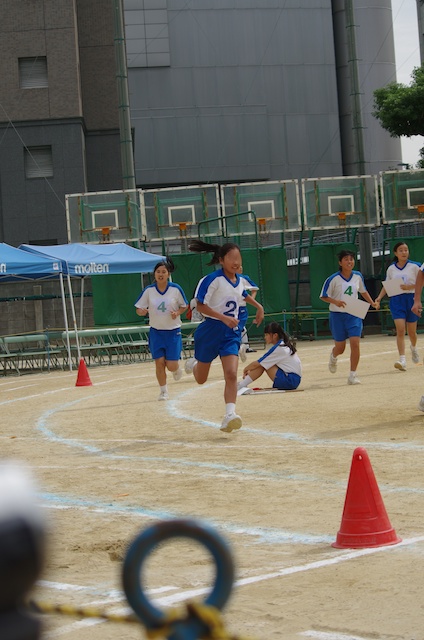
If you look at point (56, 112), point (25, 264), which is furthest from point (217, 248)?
point (56, 112)

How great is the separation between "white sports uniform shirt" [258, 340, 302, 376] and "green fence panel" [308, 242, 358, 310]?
18043mm

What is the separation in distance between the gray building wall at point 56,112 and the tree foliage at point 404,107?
1149 cm

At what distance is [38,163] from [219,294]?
118 feet

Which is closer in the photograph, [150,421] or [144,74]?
[150,421]

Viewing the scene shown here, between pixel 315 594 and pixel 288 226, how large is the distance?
28895 millimetres

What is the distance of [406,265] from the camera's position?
18688 mm

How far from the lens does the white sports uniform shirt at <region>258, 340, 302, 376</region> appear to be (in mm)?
15779

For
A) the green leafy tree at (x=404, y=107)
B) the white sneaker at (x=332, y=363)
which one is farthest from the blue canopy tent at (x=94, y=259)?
the green leafy tree at (x=404, y=107)

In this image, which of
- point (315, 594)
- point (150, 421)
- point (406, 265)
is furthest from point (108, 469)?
point (406, 265)

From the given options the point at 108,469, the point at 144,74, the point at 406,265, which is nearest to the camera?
the point at 108,469

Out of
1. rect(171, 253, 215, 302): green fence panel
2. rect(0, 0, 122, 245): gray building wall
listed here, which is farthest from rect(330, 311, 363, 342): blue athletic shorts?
rect(0, 0, 122, 245): gray building wall

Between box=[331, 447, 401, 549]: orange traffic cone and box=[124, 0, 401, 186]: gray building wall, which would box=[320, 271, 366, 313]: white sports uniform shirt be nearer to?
box=[331, 447, 401, 549]: orange traffic cone

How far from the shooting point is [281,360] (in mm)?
15875

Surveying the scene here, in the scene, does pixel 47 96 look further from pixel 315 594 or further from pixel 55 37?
pixel 315 594
